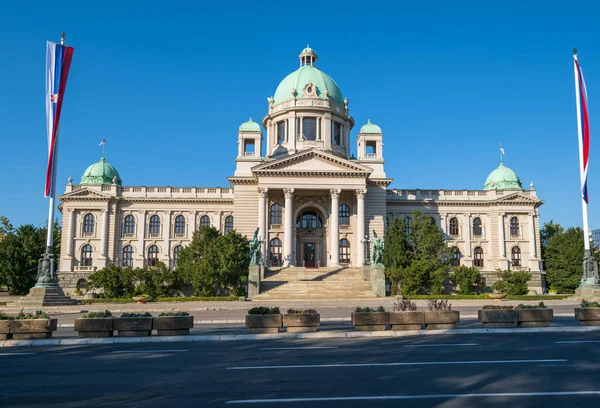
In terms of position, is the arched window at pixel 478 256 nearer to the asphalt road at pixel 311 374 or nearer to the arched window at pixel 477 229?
the arched window at pixel 477 229

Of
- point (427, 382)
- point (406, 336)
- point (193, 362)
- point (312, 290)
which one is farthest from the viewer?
point (312, 290)

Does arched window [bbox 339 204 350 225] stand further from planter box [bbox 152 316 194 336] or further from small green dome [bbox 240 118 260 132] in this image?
planter box [bbox 152 316 194 336]

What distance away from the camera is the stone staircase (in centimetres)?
4406

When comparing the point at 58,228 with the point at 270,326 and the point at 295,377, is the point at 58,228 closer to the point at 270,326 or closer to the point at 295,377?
the point at 270,326

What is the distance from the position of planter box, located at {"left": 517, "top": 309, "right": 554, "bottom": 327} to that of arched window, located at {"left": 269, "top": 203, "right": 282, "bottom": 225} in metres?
42.6

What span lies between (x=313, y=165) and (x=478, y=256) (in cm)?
2569

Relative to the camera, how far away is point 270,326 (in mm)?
17734

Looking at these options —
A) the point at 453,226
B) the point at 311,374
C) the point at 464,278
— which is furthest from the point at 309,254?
the point at 311,374

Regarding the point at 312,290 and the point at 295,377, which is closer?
the point at 295,377

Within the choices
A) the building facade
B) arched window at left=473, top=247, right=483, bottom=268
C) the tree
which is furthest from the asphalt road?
arched window at left=473, top=247, right=483, bottom=268

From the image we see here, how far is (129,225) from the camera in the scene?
64.6 meters

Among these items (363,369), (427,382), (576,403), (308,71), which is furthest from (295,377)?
(308,71)

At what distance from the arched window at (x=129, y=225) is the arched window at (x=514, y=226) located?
48.6 m

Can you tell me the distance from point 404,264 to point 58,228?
2279 inches
